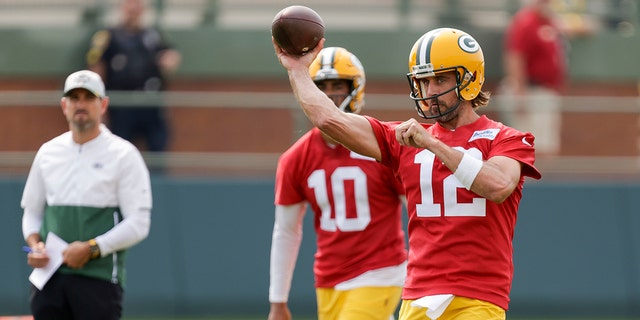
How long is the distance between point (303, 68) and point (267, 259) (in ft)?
21.6

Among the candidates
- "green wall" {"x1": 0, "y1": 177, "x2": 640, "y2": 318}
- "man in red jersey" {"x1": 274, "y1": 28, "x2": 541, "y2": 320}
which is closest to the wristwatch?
"man in red jersey" {"x1": 274, "y1": 28, "x2": 541, "y2": 320}

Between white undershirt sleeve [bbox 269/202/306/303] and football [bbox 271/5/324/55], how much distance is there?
1.85m

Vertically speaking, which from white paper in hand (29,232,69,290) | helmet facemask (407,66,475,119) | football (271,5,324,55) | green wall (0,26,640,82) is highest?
green wall (0,26,640,82)

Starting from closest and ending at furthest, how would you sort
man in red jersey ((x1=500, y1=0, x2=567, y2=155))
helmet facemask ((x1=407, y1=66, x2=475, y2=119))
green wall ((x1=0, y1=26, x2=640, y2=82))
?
helmet facemask ((x1=407, y1=66, x2=475, y2=119)), man in red jersey ((x1=500, y1=0, x2=567, y2=155)), green wall ((x1=0, y1=26, x2=640, y2=82))

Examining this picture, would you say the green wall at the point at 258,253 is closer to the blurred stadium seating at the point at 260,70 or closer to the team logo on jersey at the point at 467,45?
the blurred stadium seating at the point at 260,70

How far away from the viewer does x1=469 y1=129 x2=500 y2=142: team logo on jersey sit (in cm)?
583

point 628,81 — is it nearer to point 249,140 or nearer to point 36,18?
point 249,140

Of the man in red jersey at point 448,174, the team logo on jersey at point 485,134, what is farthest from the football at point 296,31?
the team logo on jersey at point 485,134

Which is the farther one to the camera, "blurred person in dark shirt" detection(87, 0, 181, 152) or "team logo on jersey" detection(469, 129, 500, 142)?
"blurred person in dark shirt" detection(87, 0, 181, 152)

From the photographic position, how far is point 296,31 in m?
5.75

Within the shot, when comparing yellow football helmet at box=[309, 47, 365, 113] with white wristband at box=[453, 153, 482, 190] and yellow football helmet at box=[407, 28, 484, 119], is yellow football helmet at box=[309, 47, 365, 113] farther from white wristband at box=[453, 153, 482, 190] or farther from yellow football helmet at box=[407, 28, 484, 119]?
white wristband at box=[453, 153, 482, 190]

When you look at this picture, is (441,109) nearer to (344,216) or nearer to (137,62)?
(344,216)

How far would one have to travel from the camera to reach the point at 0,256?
12172 millimetres

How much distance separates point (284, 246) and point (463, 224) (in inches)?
79.2
